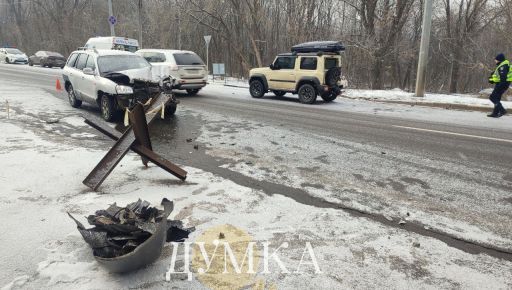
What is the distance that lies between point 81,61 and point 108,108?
8.92 ft

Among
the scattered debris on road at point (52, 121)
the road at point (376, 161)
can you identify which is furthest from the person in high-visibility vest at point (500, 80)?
the scattered debris on road at point (52, 121)

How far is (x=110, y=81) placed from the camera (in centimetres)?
979

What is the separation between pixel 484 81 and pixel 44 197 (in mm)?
39616

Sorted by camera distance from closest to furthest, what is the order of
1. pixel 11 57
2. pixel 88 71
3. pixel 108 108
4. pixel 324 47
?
pixel 108 108 → pixel 88 71 → pixel 324 47 → pixel 11 57

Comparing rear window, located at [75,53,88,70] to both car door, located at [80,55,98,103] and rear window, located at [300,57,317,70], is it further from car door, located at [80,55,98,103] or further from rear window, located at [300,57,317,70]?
rear window, located at [300,57,317,70]

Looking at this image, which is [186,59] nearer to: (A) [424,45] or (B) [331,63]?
(B) [331,63]

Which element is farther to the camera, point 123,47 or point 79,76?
point 123,47

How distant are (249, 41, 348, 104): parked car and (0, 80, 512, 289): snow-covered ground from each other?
899 centimetres

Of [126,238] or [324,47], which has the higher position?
[324,47]

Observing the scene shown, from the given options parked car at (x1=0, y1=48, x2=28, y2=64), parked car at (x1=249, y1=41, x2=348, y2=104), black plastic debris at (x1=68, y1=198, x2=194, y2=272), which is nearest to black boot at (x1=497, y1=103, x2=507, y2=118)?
parked car at (x1=249, y1=41, x2=348, y2=104)

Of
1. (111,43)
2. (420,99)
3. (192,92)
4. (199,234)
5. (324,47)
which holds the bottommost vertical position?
(199,234)

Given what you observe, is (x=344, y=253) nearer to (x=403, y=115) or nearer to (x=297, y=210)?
(x=297, y=210)


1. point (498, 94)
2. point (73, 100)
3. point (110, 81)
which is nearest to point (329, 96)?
point (498, 94)

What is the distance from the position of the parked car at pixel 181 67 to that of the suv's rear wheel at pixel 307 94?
4171mm
